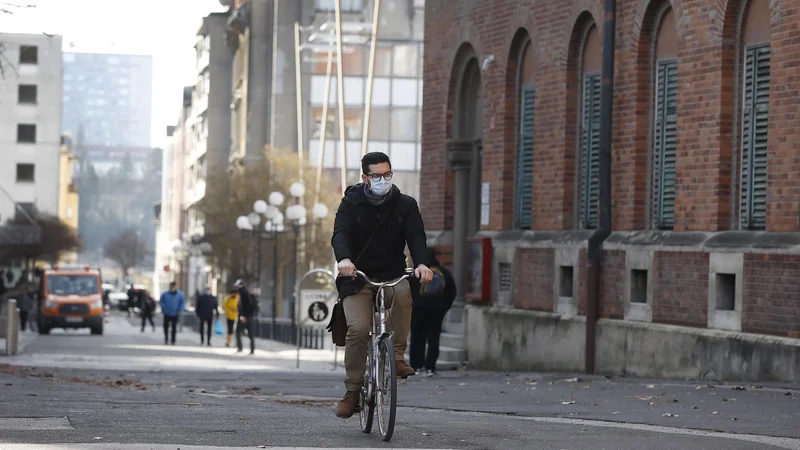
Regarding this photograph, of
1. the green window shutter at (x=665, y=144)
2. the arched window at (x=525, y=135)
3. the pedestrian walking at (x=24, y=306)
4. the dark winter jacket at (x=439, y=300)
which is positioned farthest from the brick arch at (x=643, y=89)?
the pedestrian walking at (x=24, y=306)

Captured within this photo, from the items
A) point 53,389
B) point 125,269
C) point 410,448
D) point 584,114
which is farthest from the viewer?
point 125,269

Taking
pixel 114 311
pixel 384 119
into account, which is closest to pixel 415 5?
pixel 384 119

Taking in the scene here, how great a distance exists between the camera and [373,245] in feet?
34.9

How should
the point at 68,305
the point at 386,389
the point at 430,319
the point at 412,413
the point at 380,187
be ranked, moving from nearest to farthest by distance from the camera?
the point at 386,389
the point at 380,187
the point at 412,413
the point at 430,319
the point at 68,305

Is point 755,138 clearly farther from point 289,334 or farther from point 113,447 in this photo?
point 289,334

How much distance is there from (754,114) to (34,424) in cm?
962

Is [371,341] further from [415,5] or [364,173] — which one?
[415,5]

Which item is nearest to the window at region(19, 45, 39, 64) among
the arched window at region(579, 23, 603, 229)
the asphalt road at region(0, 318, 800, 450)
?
the asphalt road at region(0, 318, 800, 450)

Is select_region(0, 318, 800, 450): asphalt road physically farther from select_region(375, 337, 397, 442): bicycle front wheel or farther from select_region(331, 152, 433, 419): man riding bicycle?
select_region(331, 152, 433, 419): man riding bicycle

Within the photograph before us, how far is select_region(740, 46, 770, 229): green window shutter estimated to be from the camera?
701 inches

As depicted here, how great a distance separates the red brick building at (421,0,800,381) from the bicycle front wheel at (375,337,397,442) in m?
6.79

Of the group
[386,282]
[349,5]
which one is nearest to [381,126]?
[349,5]

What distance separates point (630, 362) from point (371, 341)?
32.3 feet

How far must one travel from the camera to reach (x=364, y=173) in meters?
10.6
